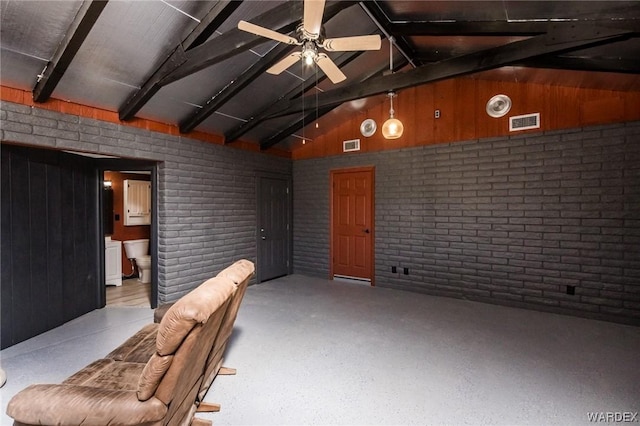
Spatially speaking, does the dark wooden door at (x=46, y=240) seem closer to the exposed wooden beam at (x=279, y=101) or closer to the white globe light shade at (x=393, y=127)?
the exposed wooden beam at (x=279, y=101)

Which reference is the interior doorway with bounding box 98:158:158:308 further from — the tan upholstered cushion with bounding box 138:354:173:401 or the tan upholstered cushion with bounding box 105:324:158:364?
the tan upholstered cushion with bounding box 138:354:173:401

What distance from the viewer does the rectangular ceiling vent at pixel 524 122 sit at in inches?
153

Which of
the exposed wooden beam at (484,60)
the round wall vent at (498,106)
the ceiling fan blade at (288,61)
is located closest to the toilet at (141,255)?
the exposed wooden beam at (484,60)

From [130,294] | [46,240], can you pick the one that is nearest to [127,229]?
[130,294]

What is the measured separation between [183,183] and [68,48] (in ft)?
6.63

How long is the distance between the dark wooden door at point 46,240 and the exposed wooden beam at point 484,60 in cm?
272

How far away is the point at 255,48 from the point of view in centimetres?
319

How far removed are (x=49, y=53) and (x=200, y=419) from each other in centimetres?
316

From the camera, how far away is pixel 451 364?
8.29 ft

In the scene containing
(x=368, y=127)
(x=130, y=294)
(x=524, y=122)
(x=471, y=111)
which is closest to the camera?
(x=524, y=122)

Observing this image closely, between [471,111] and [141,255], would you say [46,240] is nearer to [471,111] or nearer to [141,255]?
[141,255]

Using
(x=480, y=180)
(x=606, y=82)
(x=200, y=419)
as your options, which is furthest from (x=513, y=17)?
(x=200, y=419)

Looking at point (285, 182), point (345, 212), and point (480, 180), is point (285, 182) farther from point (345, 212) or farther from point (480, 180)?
point (480, 180)

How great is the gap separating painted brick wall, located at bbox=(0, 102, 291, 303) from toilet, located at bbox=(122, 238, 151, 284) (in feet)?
5.16
